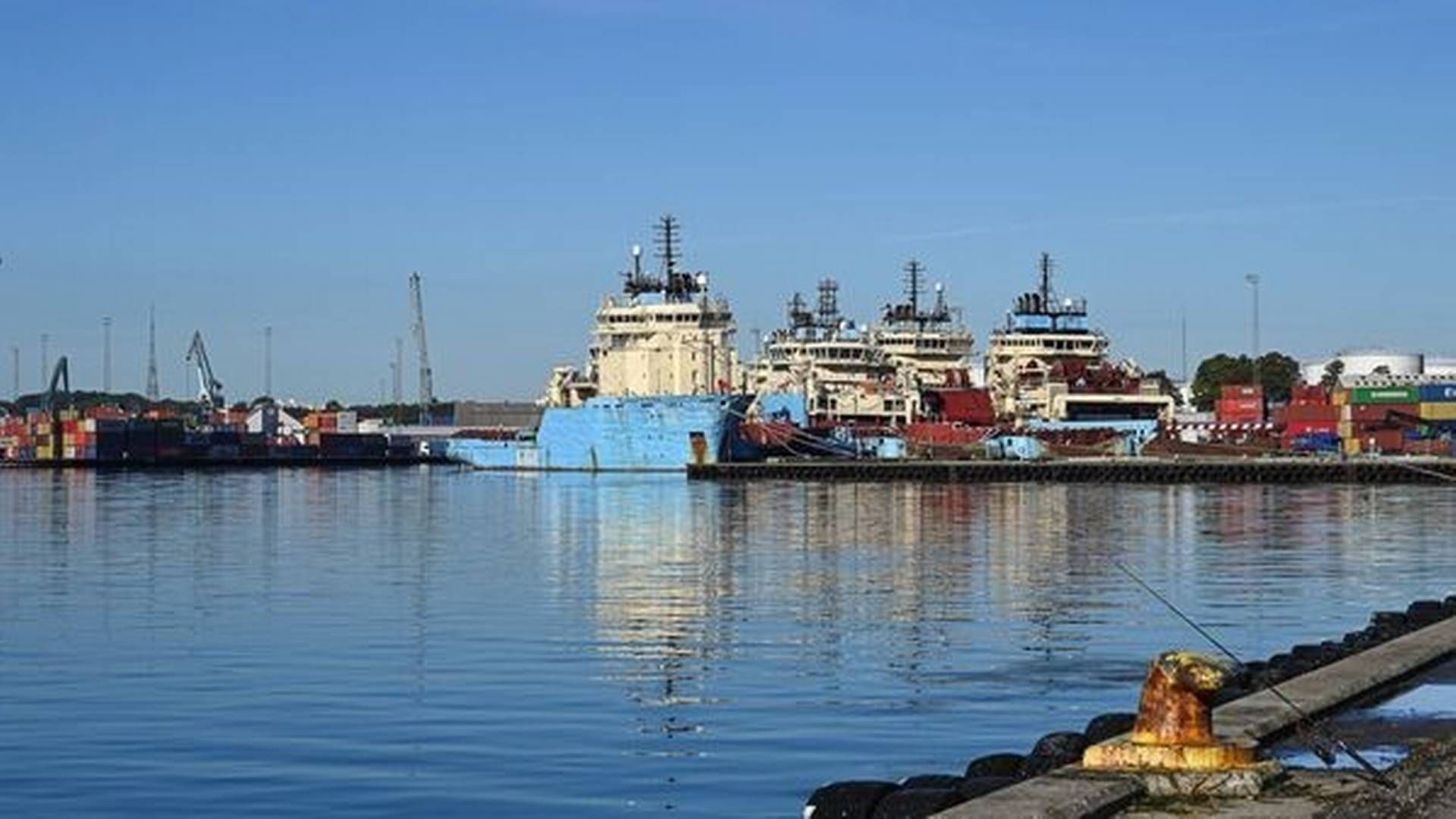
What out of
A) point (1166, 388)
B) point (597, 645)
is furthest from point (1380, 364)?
point (597, 645)

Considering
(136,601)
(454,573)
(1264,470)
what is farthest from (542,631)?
(1264,470)

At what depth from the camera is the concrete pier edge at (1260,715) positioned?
33.6 ft

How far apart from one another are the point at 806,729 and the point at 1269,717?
6798 millimetres

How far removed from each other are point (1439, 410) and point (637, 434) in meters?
41.1

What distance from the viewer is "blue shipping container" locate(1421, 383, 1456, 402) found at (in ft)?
370

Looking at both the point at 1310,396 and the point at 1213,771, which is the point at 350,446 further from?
the point at 1213,771

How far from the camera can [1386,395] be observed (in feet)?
376

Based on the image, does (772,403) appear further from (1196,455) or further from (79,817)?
(79,817)

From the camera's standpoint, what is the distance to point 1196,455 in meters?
110

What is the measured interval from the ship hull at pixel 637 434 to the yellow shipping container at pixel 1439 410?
3422 cm

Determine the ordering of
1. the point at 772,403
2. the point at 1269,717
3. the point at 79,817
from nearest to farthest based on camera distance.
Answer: the point at 1269,717
the point at 79,817
the point at 772,403

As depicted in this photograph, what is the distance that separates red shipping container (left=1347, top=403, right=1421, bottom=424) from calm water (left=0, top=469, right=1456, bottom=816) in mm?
53091

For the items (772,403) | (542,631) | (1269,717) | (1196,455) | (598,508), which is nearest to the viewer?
(1269,717)

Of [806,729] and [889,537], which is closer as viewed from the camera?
[806,729]
